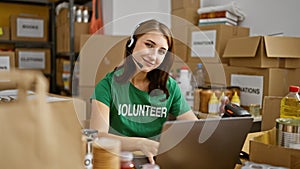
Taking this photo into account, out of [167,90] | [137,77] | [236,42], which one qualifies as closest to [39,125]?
[137,77]

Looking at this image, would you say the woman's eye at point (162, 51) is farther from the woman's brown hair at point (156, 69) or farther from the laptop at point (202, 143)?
the laptop at point (202, 143)

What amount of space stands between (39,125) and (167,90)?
991mm

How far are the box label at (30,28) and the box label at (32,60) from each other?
0.62 feet

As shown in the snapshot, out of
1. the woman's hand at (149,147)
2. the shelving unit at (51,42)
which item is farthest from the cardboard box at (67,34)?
the woman's hand at (149,147)

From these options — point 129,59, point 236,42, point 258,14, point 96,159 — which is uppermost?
point 258,14

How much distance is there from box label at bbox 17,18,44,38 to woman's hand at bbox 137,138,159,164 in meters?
2.69

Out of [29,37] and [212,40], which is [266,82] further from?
[29,37]

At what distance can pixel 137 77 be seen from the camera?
141 cm

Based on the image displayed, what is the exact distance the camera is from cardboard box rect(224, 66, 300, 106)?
2102 millimetres

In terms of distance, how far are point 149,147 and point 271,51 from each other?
1.28 m

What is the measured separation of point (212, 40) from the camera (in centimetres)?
250

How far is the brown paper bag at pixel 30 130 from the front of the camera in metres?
0.51

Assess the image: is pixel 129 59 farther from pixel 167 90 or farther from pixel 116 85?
pixel 167 90

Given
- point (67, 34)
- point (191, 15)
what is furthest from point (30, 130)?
point (67, 34)
